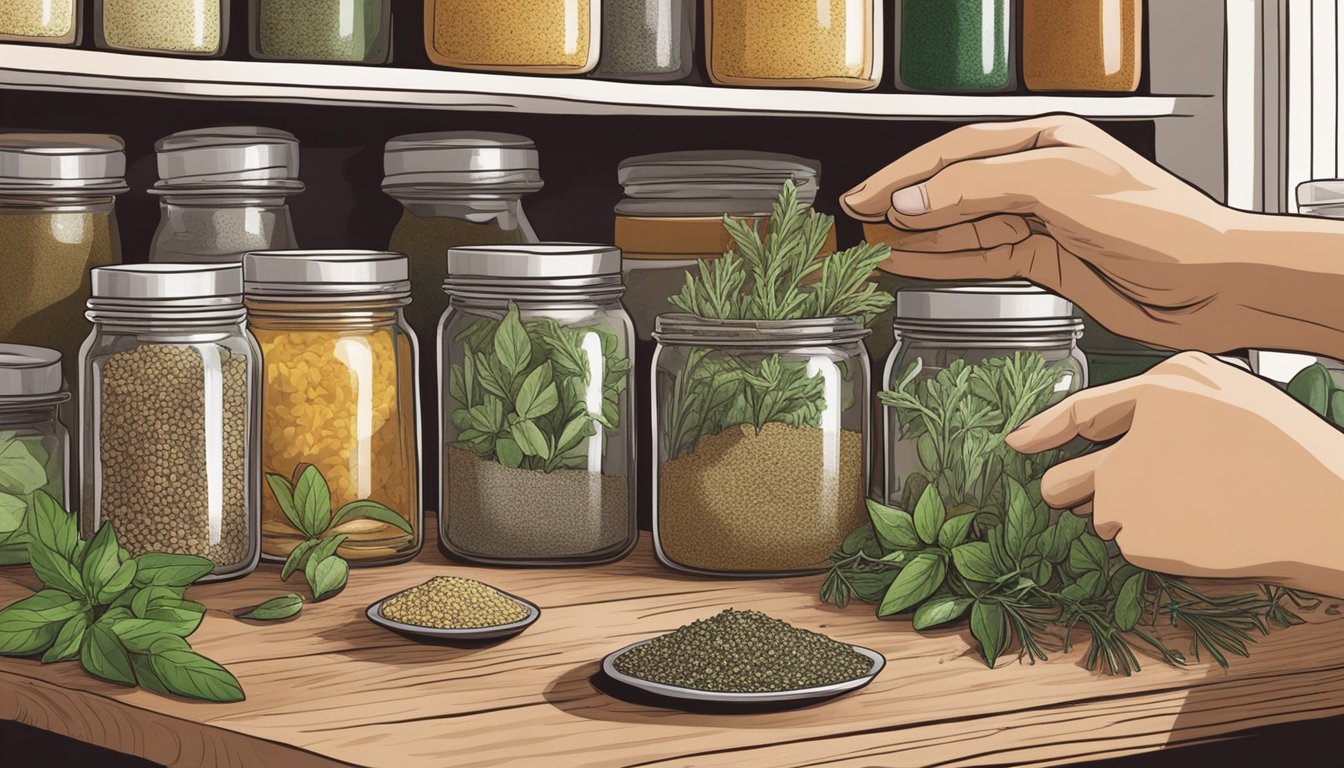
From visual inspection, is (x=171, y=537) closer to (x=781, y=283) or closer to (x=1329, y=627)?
(x=781, y=283)

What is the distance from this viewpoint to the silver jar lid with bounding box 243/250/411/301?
1.07 m

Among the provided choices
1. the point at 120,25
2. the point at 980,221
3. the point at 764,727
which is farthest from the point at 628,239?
the point at 764,727

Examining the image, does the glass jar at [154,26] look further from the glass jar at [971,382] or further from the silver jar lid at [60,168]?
the glass jar at [971,382]

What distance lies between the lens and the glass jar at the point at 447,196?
3.87ft

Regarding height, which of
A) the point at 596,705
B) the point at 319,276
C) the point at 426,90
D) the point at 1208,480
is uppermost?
the point at 426,90

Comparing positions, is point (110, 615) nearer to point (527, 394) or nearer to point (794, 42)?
point (527, 394)

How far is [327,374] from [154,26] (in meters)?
0.26

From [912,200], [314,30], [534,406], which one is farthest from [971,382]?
[314,30]

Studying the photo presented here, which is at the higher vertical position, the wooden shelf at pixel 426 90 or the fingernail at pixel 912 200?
the wooden shelf at pixel 426 90

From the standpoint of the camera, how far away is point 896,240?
3.76 ft

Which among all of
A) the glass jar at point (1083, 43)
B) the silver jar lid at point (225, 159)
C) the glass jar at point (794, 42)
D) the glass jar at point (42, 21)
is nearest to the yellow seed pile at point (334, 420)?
the silver jar lid at point (225, 159)

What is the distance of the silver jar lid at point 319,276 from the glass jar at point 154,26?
15cm

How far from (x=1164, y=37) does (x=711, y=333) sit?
0.65m

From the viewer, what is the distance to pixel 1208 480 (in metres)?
0.86
